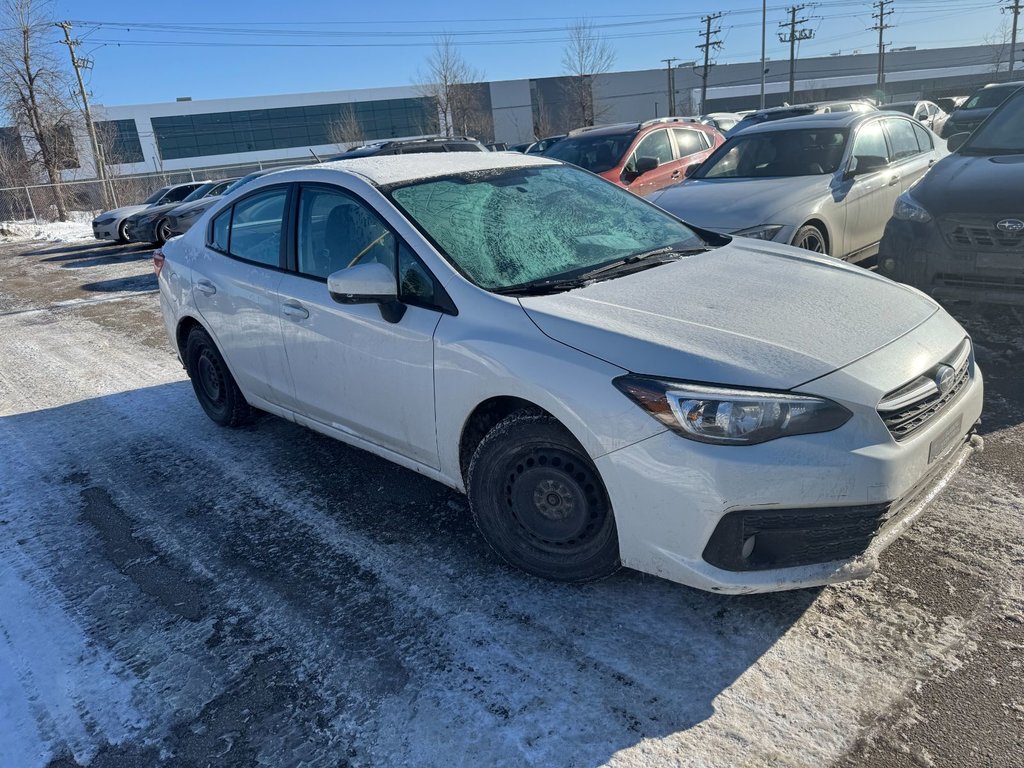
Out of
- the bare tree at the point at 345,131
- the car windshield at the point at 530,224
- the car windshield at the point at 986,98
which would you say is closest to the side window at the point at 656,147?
the car windshield at the point at 530,224

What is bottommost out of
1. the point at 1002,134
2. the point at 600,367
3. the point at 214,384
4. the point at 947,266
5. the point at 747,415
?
the point at 214,384

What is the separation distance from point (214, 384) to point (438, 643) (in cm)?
308

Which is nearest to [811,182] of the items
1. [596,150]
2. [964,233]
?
[964,233]

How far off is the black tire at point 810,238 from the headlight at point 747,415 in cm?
405

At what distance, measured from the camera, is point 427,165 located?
400 cm

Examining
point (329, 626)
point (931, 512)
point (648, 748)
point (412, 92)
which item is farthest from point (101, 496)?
point (412, 92)

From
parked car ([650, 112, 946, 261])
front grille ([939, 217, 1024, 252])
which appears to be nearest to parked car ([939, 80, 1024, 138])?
parked car ([650, 112, 946, 261])

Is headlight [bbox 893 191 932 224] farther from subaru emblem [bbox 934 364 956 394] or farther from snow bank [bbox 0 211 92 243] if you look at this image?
snow bank [bbox 0 211 92 243]

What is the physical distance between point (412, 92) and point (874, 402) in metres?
76.5

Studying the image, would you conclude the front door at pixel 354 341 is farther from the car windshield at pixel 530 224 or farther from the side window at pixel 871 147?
the side window at pixel 871 147

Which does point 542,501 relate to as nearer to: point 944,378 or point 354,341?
point 354,341

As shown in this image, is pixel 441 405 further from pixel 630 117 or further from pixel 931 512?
pixel 630 117

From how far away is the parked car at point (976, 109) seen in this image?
63.9ft

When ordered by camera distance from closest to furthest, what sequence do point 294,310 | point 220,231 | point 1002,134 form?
1. point 294,310
2. point 220,231
3. point 1002,134
